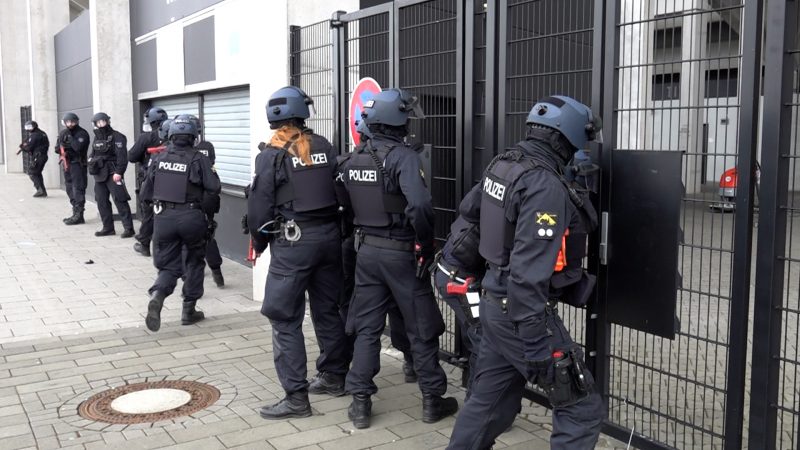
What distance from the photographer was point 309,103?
5.06 m

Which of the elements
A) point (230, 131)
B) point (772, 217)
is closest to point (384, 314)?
point (772, 217)

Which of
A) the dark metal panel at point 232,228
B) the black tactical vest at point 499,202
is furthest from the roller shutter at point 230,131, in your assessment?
the black tactical vest at point 499,202

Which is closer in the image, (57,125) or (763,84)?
(763,84)

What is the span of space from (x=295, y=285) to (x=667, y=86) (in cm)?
253

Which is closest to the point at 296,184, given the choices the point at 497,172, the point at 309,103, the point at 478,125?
the point at 309,103

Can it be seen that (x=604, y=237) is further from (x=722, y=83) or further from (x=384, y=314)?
(x=384, y=314)

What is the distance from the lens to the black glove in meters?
4.58

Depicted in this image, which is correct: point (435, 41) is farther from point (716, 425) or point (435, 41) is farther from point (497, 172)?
point (716, 425)

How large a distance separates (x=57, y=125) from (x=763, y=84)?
21205 mm

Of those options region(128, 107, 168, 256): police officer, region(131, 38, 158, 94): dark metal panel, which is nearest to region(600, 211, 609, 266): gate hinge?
region(128, 107, 168, 256): police officer

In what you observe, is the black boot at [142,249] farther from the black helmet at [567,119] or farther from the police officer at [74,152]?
the black helmet at [567,119]

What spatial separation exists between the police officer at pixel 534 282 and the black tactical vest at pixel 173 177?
3.96 metres

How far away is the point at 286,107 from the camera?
486 cm

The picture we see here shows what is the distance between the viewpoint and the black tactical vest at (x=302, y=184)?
188 inches
